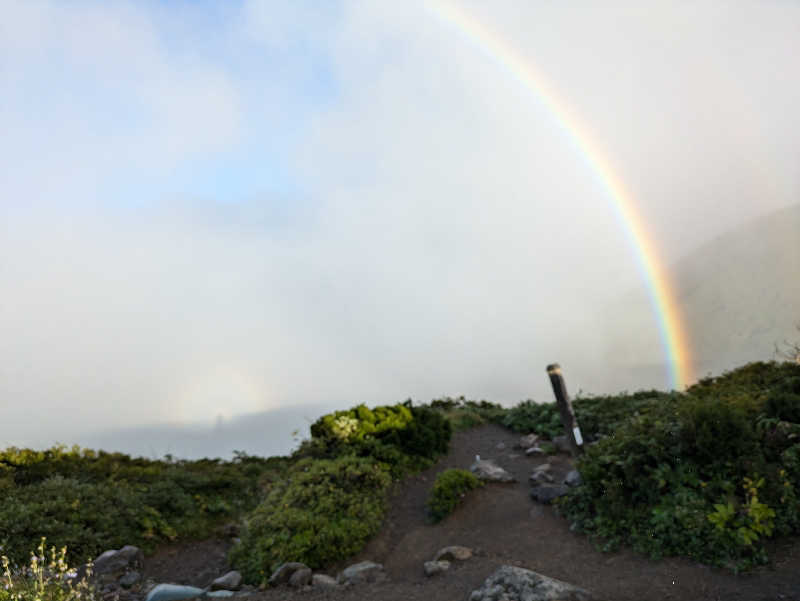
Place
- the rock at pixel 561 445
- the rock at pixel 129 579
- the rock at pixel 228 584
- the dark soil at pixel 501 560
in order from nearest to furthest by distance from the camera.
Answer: the dark soil at pixel 501 560
the rock at pixel 228 584
the rock at pixel 129 579
the rock at pixel 561 445

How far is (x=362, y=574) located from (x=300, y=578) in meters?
1.05

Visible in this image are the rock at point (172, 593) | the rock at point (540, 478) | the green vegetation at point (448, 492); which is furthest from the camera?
the rock at point (540, 478)

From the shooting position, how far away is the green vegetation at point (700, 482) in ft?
26.2

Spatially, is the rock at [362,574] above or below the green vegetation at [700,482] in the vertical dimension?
below

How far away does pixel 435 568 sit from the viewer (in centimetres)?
929

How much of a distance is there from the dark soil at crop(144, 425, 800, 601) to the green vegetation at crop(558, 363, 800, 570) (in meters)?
0.31

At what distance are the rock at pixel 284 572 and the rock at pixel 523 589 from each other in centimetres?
356

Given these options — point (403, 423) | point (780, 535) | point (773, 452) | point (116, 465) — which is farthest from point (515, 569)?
point (116, 465)

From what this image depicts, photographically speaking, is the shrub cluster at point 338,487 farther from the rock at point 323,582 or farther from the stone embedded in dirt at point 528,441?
the stone embedded in dirt at point 528,441

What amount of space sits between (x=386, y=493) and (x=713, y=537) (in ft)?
24.0

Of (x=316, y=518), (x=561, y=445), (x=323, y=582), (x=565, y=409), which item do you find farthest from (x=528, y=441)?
(x=323, y=582)

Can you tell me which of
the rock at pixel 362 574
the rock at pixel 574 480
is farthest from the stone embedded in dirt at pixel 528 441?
the rock at pixel 362 574

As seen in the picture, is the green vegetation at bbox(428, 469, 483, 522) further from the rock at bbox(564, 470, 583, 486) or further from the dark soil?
the rock at bbox(564, 470, 583, 486)

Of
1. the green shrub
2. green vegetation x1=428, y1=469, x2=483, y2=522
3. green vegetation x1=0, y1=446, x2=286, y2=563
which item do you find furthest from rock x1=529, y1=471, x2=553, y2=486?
green vegetation x1=0, y1=446, x2=286, y2=563
